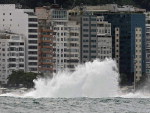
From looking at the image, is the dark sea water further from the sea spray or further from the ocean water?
the sea spray

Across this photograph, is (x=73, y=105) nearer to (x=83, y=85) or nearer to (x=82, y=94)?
(x=82, y=94)

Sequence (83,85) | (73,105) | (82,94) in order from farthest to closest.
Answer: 1. (83,85)
2. (82,94)
3. (73,105)

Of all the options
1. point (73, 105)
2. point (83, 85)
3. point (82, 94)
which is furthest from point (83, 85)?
point (73, 105)

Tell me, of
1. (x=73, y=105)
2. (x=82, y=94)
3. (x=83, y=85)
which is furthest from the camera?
(x=83, y=85)

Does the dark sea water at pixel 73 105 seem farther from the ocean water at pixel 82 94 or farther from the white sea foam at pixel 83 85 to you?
the white sea foam at pixel 83 85

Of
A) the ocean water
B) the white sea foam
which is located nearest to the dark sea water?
the ocean water

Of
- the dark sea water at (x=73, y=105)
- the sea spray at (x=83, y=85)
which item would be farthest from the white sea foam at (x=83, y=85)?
the dark sea water at (x=73, y=105)
